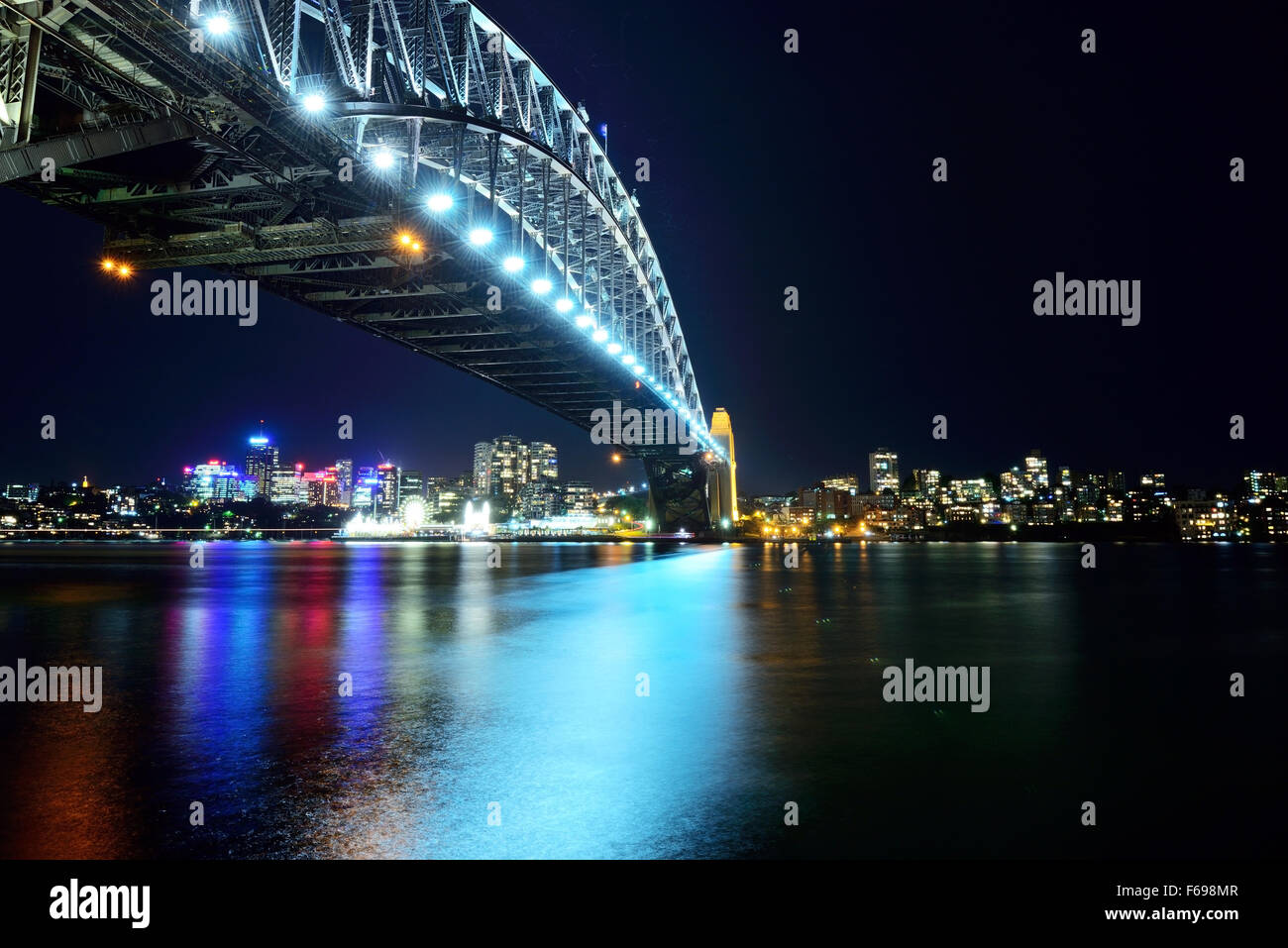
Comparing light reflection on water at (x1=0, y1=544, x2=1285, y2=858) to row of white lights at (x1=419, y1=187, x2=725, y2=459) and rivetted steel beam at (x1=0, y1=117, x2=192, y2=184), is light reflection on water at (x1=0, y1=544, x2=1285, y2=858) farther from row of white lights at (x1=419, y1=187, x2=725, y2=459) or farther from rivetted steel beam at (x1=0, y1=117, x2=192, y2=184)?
row of white lights at (x1=419, y1=187, x2=725, y2=459)

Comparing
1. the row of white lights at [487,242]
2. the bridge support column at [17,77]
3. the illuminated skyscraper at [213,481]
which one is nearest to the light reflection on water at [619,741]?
the bridge support column at [17,77]

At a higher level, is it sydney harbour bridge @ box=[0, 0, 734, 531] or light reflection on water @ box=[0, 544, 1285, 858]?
sydney harbour bridge @ box=[0, 0, 734, 531]
